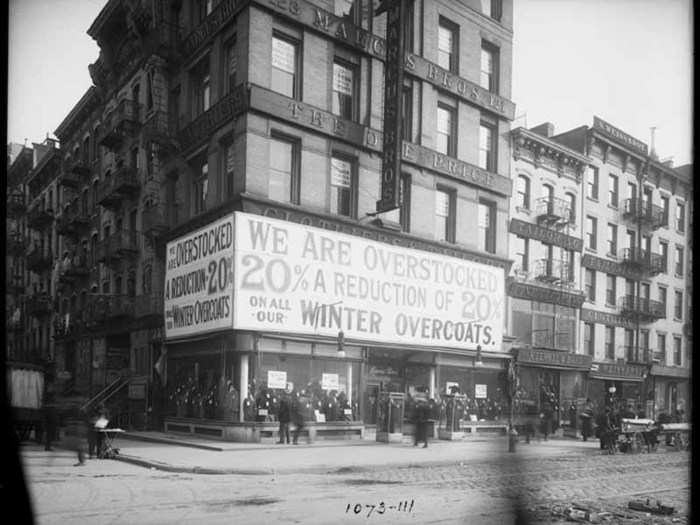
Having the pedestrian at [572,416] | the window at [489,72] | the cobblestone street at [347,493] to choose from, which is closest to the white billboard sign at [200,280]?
the cobblestone street at [347,493]

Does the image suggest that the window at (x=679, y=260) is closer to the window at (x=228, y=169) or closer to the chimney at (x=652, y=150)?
the chimney at (x=652, y=150)

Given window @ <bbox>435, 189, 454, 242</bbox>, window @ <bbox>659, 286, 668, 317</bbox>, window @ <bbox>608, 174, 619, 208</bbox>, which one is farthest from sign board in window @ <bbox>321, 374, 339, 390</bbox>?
window @ <bbox>608, 174, 619, 208</bbox>

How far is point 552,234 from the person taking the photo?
1494 centimetres

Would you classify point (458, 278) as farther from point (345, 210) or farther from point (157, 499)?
point (157, 499)

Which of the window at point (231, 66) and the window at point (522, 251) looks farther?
the window at point (522, 251)

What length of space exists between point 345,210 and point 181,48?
5.16m

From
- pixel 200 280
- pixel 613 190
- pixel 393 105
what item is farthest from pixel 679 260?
pixel 200 280

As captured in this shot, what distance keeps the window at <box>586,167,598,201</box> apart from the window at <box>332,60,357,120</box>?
5.96 m

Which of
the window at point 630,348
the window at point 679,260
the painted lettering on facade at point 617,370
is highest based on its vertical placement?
the window at point 679,260

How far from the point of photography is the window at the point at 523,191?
15000mm

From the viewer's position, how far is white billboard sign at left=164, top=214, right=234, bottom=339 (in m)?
11.6

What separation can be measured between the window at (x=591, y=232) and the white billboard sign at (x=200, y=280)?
27.3ft

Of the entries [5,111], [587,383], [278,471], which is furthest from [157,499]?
[587,383]

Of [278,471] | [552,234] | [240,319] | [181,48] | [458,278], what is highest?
[181,48]
